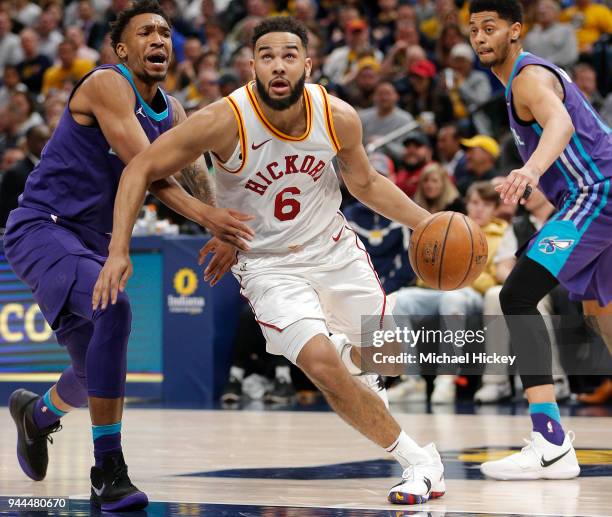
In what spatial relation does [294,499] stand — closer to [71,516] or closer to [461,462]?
[71,516]

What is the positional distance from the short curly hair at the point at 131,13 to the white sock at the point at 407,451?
6.55ft

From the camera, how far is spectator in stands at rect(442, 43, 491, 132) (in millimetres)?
11660

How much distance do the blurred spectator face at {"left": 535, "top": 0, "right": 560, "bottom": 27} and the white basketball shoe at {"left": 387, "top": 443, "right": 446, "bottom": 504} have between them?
7.97 meters

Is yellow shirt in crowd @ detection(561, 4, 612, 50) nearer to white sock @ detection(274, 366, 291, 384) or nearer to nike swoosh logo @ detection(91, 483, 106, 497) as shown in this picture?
white sock @ detection(274, 366, 291, 384)

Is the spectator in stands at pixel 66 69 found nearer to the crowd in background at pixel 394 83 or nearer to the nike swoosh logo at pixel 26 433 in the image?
the crowd in background at pixel 394 83

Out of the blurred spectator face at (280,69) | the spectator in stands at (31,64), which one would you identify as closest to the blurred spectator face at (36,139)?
the spectator in stands at (31,64)

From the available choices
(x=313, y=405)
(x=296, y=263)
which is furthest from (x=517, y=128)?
(x=313, y=405)

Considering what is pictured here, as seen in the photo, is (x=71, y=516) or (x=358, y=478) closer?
(x=71, y=516)

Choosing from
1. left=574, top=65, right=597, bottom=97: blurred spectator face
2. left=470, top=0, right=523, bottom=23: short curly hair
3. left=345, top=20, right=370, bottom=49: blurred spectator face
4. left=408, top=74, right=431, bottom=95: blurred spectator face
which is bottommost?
left=470, top=0, right=523, bottom=23: short curly hair

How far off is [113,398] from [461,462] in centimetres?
199

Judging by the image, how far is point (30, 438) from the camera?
509 cm

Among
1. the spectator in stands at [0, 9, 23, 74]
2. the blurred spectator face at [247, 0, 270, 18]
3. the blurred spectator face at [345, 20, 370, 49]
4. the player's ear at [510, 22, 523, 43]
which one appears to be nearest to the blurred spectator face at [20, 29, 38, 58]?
the spectator in stands at [0, 9, 23, 74]

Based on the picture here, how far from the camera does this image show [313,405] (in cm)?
851

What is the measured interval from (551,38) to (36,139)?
5.23m
